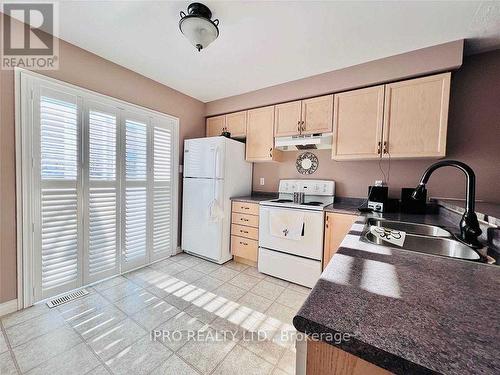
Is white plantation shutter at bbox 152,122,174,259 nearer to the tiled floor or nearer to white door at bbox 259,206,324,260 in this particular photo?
the tiled floor

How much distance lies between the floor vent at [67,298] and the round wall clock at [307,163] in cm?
281

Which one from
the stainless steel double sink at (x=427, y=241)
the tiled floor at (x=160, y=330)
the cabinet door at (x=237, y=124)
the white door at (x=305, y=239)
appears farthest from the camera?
the cabinet door at (x=237, y=124)

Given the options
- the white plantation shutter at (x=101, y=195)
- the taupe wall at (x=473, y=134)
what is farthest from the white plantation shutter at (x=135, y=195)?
the taupe wall at (x=473, y=134)

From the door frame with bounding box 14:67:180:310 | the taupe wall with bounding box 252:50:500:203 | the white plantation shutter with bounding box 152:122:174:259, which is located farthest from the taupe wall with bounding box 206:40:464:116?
the door frame with bounding box 14:67:180:310

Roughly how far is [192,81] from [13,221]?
2.28m

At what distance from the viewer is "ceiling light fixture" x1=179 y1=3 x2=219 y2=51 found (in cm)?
150

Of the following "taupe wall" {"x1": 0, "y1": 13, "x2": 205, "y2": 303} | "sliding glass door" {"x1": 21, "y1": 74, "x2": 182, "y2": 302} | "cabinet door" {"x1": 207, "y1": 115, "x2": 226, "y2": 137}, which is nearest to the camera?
"taupe wall" {"x1": 0, "y1": 13, "x2": 205, "y2": 303}

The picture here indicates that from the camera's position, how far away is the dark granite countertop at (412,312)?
0.37m

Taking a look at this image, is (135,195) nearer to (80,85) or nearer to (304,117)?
(80,85)

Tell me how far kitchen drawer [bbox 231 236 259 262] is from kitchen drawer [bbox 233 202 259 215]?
371mm

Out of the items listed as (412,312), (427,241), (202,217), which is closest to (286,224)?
(202,217)

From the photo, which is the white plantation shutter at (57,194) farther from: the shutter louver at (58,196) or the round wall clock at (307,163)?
the round wall clock at (307,163)

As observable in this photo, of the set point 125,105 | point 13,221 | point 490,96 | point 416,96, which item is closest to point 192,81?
point 125,105

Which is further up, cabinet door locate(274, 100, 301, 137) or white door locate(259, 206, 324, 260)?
cabinet door locate(274, 100, 301, 137)
